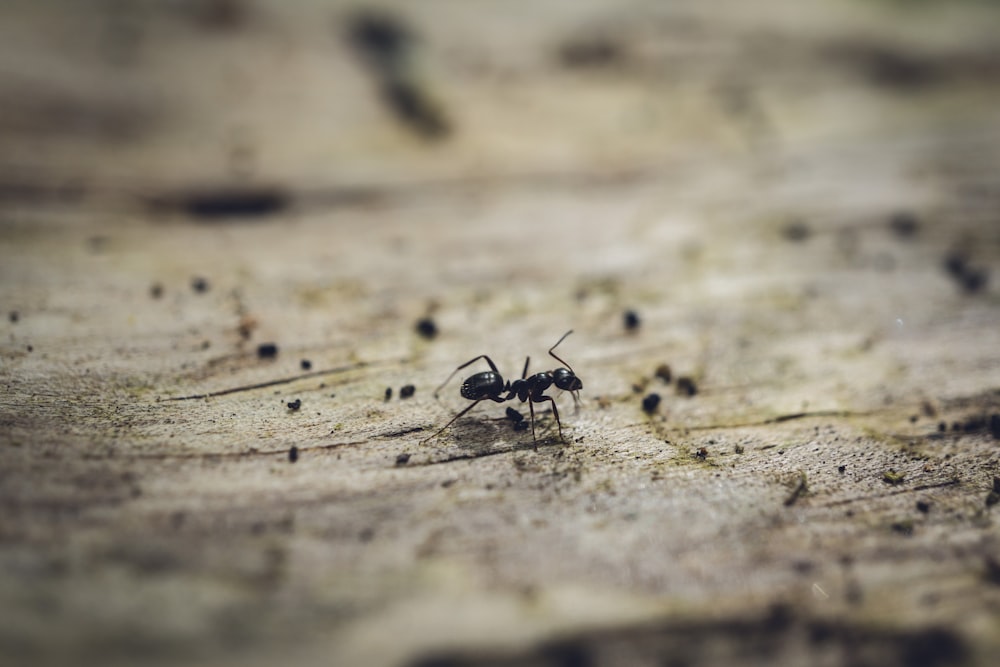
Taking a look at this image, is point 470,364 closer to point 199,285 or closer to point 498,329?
point 498,329

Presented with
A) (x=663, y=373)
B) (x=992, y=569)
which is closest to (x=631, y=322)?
(x=663, y=373)

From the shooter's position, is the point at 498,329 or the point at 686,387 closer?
the point at 686,387

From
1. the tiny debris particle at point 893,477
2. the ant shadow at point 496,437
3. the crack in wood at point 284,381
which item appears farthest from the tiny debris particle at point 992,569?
the crack in wood at point 284,381

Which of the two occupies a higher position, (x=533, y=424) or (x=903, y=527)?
(x=533, y=424)

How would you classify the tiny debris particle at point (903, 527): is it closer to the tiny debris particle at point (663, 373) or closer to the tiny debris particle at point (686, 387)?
the tiny debris particle at point (686, 387)

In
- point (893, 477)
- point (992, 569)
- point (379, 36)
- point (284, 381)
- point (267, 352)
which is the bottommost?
point (992, 569)

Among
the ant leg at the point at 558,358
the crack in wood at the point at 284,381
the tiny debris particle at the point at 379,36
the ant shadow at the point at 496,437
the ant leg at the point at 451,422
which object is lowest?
the ant shadow at the point at 496,437

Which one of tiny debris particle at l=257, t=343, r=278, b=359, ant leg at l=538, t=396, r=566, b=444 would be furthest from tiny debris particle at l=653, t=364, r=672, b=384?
tiny debris particle at l=257, t=343, r=278, b=359

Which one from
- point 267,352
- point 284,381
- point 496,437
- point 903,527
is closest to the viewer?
point 903,527
